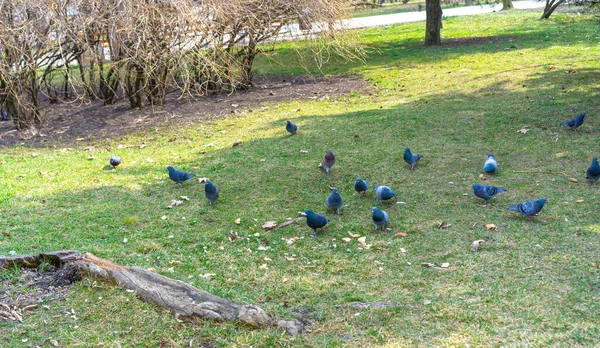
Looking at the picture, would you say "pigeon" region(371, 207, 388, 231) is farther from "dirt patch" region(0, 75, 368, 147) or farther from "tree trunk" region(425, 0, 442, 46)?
"tree trunk" region(425, 0, 442, 46)

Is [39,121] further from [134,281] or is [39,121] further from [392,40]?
→ [392,40]

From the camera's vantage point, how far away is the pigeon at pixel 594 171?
6902mm

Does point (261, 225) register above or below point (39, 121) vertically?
below

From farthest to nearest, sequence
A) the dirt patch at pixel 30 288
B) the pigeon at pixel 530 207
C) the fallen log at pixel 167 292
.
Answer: the pigeon at pixel 530 207 < the dirt patch at pixel 30 288 < the fallen log at pixel 167 292

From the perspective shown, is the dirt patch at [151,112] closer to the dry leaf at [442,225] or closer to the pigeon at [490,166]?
the pigeon at [490,166]

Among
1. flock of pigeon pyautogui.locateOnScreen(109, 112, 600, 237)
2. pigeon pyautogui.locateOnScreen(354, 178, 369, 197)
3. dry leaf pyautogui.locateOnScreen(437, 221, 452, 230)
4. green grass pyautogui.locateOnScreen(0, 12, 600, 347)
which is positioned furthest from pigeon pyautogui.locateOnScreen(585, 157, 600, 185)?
pigeon pyautogui.locateOnScreen(354, 178, 369, 197)

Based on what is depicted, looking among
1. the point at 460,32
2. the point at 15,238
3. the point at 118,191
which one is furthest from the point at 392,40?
the point at 15,238

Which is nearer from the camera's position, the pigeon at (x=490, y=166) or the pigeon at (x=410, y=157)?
the pigeon at (x=490, y=166)

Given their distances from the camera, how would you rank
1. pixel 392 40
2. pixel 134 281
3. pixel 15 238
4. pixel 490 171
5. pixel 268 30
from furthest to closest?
1. pixel 392 40
2. pixel 268 30
3. pixel 490 171
4. pixel 15 238
5. pixel 134 281

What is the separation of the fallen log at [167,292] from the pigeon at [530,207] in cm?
306

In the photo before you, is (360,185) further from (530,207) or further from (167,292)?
(167,292)

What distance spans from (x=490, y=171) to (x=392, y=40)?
522 inches

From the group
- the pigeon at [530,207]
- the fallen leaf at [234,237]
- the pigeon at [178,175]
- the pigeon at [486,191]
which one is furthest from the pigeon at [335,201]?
the pigeon at [178,175]

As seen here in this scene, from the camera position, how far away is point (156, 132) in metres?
10.9
